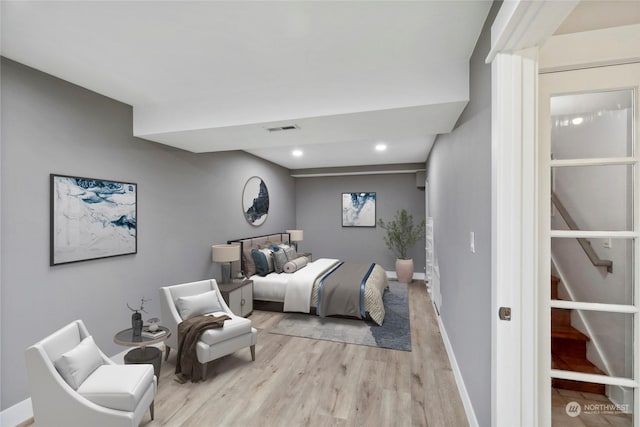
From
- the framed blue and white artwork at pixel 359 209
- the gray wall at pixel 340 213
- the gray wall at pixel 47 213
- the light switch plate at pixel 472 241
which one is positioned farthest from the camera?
the framed blue and white artwork at pixel 359 209

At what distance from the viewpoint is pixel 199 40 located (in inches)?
67.2

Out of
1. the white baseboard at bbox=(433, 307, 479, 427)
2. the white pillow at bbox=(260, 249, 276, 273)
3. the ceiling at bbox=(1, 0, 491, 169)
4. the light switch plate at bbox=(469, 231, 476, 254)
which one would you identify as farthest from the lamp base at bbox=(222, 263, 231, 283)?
the light switch plate at bbox=(469, 231, 476, 254)

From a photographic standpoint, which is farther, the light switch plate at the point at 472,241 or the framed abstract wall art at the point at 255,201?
the framed abstract wall art at the point at 255,201

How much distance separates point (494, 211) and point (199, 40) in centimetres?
198

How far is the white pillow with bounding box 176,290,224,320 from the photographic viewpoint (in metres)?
2.65

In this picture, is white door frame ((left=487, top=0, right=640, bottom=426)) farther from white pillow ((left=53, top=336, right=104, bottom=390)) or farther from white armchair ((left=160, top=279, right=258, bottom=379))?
white pillow ((left=53, top=336, right=104, bottom=390))

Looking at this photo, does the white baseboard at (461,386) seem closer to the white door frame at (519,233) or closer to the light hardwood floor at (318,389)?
the light hardwood floor at (318,389)

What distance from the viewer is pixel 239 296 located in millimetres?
3691

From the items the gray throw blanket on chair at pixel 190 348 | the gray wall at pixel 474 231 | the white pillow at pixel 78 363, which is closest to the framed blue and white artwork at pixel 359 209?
the gray wall at pixel 474 231

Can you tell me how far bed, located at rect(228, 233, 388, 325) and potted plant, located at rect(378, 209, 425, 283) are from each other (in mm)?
1193

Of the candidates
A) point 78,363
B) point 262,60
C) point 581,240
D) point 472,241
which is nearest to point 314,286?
point 472,241

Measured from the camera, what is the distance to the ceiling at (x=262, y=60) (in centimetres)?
148

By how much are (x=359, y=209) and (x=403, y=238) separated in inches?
49.1

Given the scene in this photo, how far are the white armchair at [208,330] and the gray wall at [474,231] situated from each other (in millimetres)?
1944
